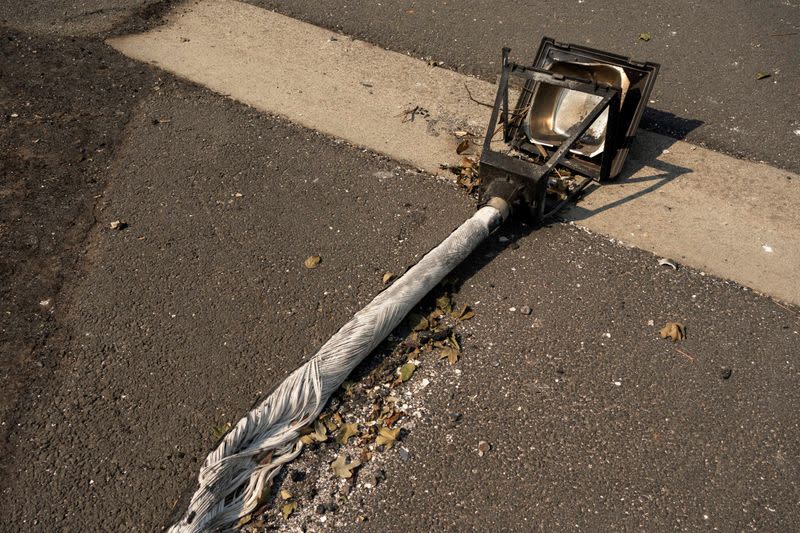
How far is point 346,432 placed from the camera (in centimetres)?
313

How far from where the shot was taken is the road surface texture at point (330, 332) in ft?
9.70

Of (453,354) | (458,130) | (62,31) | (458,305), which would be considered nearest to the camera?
(453,354)

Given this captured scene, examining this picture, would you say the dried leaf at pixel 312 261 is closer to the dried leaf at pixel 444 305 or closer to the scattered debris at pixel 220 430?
the dried leaf at pixel 444 305

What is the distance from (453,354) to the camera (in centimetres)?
346

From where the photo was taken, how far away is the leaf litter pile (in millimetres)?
2889

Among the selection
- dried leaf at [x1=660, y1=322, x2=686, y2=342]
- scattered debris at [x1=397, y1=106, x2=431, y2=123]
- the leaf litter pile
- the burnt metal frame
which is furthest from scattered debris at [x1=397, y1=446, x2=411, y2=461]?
scattered debris at [x1=397, y1=106, x2=431, y2=123]

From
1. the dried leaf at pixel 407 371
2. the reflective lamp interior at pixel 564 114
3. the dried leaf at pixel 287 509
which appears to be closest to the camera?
the dried leaf at pixel 287 509

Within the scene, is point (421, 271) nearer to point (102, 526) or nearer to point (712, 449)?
point (712, 449)

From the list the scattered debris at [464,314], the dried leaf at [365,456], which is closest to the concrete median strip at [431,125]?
the scattered debris at [464,314]

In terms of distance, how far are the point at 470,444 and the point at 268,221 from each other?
1.93m

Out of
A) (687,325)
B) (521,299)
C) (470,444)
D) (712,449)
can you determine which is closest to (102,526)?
(470,444)

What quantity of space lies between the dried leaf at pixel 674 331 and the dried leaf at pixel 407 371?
4.38 feet

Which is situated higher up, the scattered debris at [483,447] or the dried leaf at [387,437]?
the scattered debris at [483,447]

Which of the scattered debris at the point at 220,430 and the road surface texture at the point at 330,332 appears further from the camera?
the scattered debris at the point at 220,430
